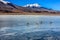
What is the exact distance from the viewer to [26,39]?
859cm

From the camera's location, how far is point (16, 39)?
28.2 feet

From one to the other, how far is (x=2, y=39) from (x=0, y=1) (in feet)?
396

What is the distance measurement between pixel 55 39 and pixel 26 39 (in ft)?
4.66

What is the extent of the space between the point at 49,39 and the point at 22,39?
1332mm

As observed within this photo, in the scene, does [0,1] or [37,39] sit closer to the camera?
[37,39]

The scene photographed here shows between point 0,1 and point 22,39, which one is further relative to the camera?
point 0,1

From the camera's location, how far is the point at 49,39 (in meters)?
8.67

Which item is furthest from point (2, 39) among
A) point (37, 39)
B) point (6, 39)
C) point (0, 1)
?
point (0, 1)

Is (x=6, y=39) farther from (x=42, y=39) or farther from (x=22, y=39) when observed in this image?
(x=42, y=39)

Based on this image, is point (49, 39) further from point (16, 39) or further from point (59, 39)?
point (16, 39)

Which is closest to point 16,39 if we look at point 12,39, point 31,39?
point 12,39

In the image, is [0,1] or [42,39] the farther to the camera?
[0,1]

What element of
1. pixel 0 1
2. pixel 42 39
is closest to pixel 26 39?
pixel 42 39

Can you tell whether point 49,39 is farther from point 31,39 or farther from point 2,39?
point 2,39
